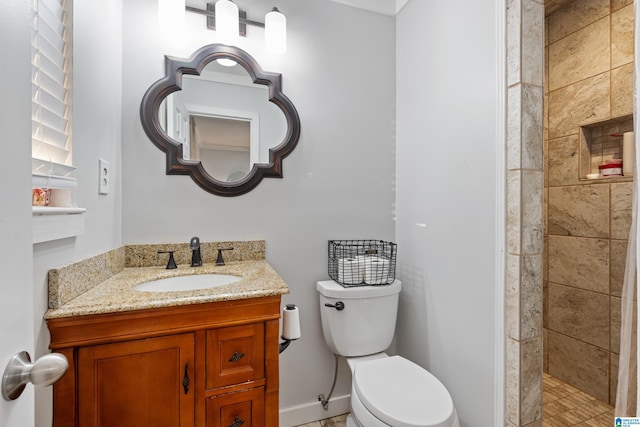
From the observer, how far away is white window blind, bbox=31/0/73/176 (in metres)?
0.76

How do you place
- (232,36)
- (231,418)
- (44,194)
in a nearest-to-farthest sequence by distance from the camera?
1. (44,194)
2. (231,418)
3. (232,36)

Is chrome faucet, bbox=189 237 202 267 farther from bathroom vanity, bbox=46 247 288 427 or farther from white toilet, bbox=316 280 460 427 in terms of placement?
white toilet, bbox=316 280 460 427

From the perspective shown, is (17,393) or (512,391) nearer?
(17,393)

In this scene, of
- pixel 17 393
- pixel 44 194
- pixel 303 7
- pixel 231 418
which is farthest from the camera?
pixel 303 7

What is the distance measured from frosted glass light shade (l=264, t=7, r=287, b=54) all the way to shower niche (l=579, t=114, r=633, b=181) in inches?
75.0

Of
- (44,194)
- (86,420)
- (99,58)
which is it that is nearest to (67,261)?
(44,194)

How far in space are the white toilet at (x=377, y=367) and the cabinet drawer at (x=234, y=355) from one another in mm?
444

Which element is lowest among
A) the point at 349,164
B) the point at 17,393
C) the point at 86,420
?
the point at 86,420

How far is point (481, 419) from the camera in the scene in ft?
4.09

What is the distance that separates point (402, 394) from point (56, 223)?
4.20ft

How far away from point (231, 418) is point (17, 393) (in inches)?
28.9

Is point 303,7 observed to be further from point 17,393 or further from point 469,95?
point 17,393

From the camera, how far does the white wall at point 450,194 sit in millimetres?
1229

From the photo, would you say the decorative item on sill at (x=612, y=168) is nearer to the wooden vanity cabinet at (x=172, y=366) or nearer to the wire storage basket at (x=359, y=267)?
the wire storage basket at (x=359, y=267)
